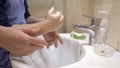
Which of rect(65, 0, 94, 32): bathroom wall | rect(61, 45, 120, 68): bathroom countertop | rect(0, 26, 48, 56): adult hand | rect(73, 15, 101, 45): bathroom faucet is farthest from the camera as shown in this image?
rect(65, 0, 94, 32): bathroom wall

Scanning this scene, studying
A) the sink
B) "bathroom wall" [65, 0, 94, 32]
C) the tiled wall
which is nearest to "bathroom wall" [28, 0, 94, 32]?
"bathroom wall" [65, 0, 94, 32]

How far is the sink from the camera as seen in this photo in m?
0.78

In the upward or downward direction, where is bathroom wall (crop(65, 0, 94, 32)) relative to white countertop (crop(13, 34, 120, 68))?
upward

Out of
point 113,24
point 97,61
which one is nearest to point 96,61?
point 97,61

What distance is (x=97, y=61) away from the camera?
0.74m

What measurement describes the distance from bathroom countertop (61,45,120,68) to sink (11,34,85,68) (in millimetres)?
129

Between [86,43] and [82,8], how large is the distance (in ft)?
1.05

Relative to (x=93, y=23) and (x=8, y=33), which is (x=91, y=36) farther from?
(x=8, y=33)

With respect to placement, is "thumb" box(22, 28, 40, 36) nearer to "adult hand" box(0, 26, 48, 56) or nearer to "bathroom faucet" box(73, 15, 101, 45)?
"adult hand" box(0, 26, 48, 56)

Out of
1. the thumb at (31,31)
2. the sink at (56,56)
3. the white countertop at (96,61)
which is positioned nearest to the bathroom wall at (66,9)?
A: the sink at (56,56)

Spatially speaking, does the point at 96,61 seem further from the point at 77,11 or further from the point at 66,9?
the point at 66,9

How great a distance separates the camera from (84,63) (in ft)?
2.35

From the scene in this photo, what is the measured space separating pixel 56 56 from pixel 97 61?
40 centimetres

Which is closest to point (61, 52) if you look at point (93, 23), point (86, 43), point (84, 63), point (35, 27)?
point (86, 43)
